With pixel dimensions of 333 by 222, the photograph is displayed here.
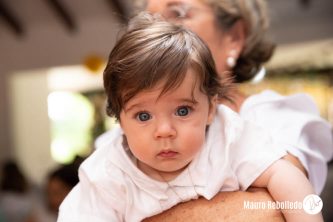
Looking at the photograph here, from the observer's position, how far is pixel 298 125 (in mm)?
1348

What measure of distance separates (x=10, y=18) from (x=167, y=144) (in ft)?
27.8

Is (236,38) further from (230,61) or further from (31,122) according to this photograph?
(31,122)

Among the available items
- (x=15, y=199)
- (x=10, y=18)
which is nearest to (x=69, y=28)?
(x=10, y=18)

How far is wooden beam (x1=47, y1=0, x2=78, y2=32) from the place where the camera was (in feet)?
28.4

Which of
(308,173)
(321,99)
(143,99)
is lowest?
(321,99)

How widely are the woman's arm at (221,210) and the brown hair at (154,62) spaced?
223mm

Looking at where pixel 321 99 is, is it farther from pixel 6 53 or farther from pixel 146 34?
pixel 146 34

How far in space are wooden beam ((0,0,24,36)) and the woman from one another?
7.87 meters

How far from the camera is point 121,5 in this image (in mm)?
8172

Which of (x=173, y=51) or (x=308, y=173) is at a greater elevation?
(x=173, y=51)

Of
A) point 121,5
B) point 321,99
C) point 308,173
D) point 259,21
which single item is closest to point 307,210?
point 308,173

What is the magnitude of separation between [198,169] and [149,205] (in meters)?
0.12

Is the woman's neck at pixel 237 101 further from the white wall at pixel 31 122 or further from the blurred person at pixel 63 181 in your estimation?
the white wall at pixel 31 122

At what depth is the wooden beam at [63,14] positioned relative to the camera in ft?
28.4
